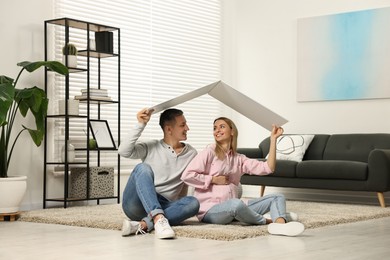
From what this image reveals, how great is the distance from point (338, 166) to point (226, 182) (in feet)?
7.81

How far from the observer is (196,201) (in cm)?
424

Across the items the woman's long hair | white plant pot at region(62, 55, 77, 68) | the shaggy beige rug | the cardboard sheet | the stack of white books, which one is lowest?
the shaggy beige rug

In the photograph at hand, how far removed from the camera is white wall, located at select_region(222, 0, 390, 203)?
24.3ft

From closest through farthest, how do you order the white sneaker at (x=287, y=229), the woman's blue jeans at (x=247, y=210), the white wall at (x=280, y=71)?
the white sneaker at (x=287, y=229), the woman's blue jeans at (x=247, y=210), the white wall at (x=280, y=71)

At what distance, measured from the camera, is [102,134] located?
6.56 meters

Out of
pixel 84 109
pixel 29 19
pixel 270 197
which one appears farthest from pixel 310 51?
pixel 270 197

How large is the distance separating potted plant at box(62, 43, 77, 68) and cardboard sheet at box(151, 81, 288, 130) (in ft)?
6.53

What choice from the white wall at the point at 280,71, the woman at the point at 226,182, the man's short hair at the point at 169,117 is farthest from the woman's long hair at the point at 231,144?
the white wall at the point at 280,71

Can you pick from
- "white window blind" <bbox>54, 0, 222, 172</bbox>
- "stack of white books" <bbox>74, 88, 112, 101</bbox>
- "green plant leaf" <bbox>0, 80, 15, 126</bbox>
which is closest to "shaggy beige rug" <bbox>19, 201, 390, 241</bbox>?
"green plant leaf" <bbox>0, 80, 15, 126</bbox>

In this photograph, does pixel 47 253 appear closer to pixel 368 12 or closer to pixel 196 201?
pixel 196 201

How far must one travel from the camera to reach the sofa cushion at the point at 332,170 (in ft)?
20.9

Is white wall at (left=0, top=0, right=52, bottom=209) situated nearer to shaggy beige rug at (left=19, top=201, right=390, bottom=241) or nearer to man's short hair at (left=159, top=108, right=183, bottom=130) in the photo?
shaggy beige rug at (left=19, top=201, right=390, bottom=241)

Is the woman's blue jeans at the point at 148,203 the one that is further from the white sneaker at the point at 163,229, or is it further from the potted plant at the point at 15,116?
the potted plant at the point at 15,116

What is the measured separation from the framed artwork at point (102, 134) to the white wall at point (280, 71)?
7.38ft
